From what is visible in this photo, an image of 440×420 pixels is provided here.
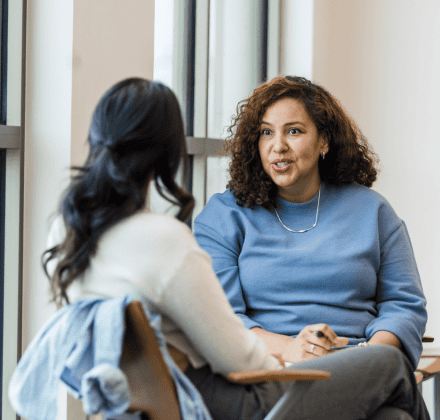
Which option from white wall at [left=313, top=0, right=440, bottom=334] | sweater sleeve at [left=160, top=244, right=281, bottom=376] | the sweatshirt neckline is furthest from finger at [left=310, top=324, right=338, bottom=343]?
white wall at [left=313, top=0, right=440, bottom=334]

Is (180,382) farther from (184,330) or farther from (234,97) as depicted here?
(234,97)

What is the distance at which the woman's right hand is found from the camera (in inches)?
66.4

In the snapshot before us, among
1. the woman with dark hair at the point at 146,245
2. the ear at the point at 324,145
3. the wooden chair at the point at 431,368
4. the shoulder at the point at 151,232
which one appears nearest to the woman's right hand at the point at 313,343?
the wooden chair at the point at 431,368

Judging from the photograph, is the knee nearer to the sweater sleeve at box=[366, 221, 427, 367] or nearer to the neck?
the sweater sleeve at box=[366, 221, 427, 367]

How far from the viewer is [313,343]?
1688mm

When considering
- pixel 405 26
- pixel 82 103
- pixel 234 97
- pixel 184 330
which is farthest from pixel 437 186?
pixel 184 330

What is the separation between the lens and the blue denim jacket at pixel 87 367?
973mm

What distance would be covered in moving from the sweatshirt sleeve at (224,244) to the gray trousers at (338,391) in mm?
550

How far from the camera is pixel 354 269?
1.84m

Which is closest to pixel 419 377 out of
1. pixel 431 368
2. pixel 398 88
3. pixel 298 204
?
pixel 431 368

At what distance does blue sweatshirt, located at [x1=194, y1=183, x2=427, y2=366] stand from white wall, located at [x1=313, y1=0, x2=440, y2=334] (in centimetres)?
122

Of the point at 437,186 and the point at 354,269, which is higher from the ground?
the point at 437,186

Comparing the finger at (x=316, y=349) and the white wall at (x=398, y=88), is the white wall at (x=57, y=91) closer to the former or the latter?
the finger at (x=316, y=349)

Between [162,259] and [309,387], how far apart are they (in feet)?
1.48
